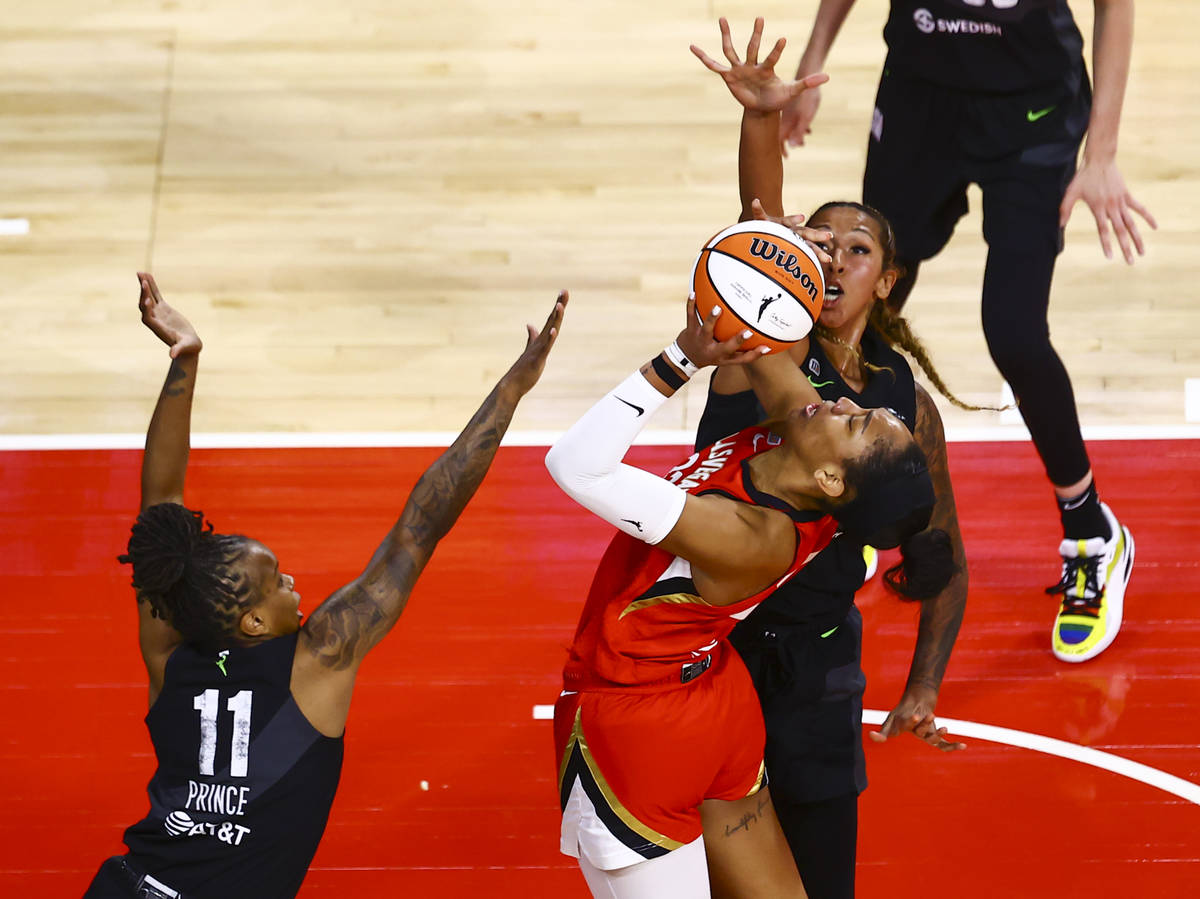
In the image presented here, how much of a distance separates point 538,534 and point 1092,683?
1938mm

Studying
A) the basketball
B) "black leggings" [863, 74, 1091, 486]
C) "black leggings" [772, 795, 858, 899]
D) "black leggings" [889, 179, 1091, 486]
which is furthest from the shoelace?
the basketball

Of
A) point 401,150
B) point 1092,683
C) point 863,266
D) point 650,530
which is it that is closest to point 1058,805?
point 1092,683

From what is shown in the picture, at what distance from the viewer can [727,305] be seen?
2967 mm

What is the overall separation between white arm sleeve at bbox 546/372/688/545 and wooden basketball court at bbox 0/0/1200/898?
163cm

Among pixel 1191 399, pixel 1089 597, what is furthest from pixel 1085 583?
pixel 1191 399

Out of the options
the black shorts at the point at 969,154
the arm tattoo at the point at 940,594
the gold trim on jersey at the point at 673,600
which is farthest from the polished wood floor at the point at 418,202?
the gold trim on jersey at the point at 673,600

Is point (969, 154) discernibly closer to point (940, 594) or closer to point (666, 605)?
point (940, 594)

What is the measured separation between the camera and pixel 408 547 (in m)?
3.10

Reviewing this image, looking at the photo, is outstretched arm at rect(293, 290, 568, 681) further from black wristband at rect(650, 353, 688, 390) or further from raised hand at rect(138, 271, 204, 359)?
raised hand at rect(138, 271, 204, 359)

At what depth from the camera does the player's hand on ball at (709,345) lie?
286 centimetres

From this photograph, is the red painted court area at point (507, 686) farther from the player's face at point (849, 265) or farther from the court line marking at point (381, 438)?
the player's face at point (849, 265)

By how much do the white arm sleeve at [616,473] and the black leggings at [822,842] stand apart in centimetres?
92

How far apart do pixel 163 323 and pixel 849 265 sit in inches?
63.2

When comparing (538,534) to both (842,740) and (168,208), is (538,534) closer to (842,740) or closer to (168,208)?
(842,740)
